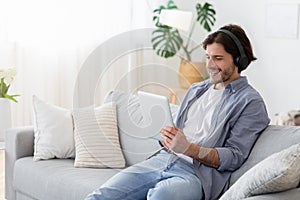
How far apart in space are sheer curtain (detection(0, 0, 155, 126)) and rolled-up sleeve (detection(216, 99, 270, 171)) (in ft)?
9.34

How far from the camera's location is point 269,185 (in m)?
2.03

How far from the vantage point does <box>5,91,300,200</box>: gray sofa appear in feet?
8.17

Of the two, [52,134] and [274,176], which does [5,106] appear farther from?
[274,176]

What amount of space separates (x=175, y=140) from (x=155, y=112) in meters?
0.24

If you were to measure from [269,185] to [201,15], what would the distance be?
359 centimetres

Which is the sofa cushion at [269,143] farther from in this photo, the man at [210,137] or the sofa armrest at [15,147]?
the sofa armrest at [15,147]

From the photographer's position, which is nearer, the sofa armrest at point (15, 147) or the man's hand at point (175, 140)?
the man's hand at point (175, 140)

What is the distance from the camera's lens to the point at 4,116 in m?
3.74

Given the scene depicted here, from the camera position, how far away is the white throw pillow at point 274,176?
202 centimetres

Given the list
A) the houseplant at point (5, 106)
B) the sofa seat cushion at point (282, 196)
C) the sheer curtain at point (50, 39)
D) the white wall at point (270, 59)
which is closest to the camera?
the sofa seat cushion at point (282, 196)

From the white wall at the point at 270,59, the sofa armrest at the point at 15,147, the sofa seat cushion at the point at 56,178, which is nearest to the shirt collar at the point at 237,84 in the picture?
the sofa seat cushion at the point at 56,178

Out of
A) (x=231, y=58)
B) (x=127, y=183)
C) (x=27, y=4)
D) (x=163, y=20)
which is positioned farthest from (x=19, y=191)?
(x=163, y=20)

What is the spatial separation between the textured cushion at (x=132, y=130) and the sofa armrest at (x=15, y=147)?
48 centimetres

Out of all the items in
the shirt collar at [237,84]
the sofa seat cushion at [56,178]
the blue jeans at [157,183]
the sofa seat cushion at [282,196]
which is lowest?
the sofa seat cushion at [56,178]
